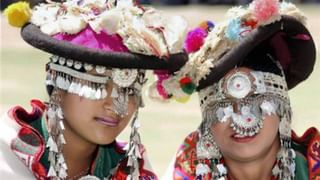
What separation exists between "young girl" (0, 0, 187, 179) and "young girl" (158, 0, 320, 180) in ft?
0.65

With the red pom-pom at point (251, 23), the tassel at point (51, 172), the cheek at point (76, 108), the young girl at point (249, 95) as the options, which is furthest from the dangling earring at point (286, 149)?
the tassel at point (51, 172)

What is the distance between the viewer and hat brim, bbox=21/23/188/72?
3.45 metres

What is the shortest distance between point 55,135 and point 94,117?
0.18m

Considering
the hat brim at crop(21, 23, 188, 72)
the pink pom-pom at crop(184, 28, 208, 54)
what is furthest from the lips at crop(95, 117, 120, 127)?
the pink pom-pom at crop(184, 28, 208, 54)

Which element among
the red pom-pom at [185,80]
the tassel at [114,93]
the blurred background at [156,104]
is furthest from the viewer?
the blurred background at [156,104]

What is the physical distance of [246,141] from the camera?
3.69 m

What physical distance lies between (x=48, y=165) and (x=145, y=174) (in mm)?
465

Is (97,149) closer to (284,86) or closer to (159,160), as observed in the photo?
(284,86)

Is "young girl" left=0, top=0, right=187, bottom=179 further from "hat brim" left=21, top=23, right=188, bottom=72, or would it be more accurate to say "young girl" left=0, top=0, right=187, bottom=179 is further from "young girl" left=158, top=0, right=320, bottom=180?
"young girl" left=158, top=0, right=320, bottom=180

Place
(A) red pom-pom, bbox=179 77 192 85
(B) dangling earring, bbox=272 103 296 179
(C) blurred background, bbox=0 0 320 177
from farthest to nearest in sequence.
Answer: (C) blurred background, bbox=0 0 320 177, (B) dangling earring, bbox=272 103 296 179, (A) red pom-pom, bbox=179 77 192 85

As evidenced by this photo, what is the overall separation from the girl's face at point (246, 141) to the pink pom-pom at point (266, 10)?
39cm

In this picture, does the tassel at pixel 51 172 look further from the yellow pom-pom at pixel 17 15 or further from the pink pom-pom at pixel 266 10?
the pink pom-pom at pixel 266 10

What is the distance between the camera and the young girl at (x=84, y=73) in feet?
11.4

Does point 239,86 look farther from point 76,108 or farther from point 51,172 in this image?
point 51,172
